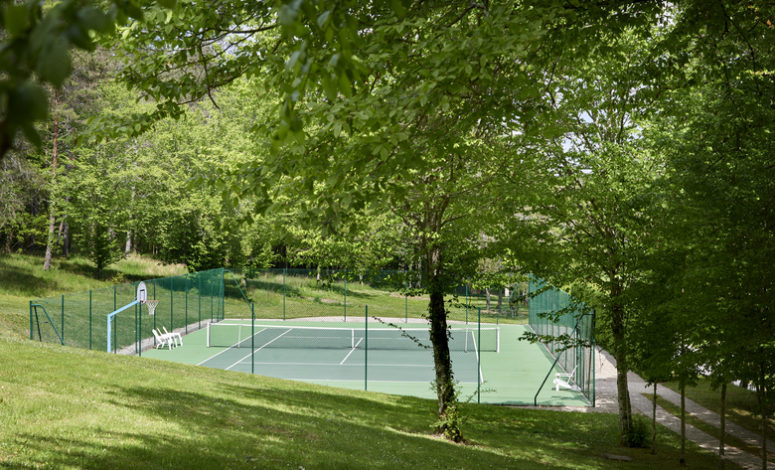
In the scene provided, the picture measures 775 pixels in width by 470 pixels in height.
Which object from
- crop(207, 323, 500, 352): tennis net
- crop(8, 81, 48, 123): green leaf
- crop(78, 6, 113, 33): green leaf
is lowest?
crop(207, 323, 500, 352): tennis net

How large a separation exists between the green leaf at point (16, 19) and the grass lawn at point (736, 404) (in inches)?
655

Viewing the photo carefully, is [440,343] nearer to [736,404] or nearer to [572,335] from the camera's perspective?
[736,404]

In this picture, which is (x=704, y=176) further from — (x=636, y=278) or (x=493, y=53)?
(x=493, y=53)

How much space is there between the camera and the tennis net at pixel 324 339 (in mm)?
32062

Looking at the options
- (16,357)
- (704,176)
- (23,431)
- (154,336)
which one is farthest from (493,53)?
(154,336)

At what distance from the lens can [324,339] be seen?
34219 mm

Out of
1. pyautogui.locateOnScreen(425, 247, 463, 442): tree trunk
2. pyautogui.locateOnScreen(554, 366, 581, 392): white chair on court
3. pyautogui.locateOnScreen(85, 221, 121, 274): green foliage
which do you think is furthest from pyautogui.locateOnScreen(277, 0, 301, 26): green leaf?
pyautogui.locateOnScreen(85, 221, 121, 274): green foliage

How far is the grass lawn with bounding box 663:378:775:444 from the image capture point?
16578 millimetres

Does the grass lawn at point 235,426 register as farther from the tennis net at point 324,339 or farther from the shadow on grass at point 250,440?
the tennis net at point 324,339

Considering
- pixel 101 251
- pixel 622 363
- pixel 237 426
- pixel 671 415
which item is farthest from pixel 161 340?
pixel 622 363

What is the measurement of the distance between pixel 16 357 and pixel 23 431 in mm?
6544

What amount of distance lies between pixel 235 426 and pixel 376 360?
19.9m

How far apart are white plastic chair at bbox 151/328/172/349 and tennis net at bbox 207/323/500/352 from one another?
192 centimetres

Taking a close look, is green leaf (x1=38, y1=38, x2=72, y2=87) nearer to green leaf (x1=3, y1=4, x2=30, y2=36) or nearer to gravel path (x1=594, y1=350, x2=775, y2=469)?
green leaf (x1=3, y1=4, x2=30, y2=36)
